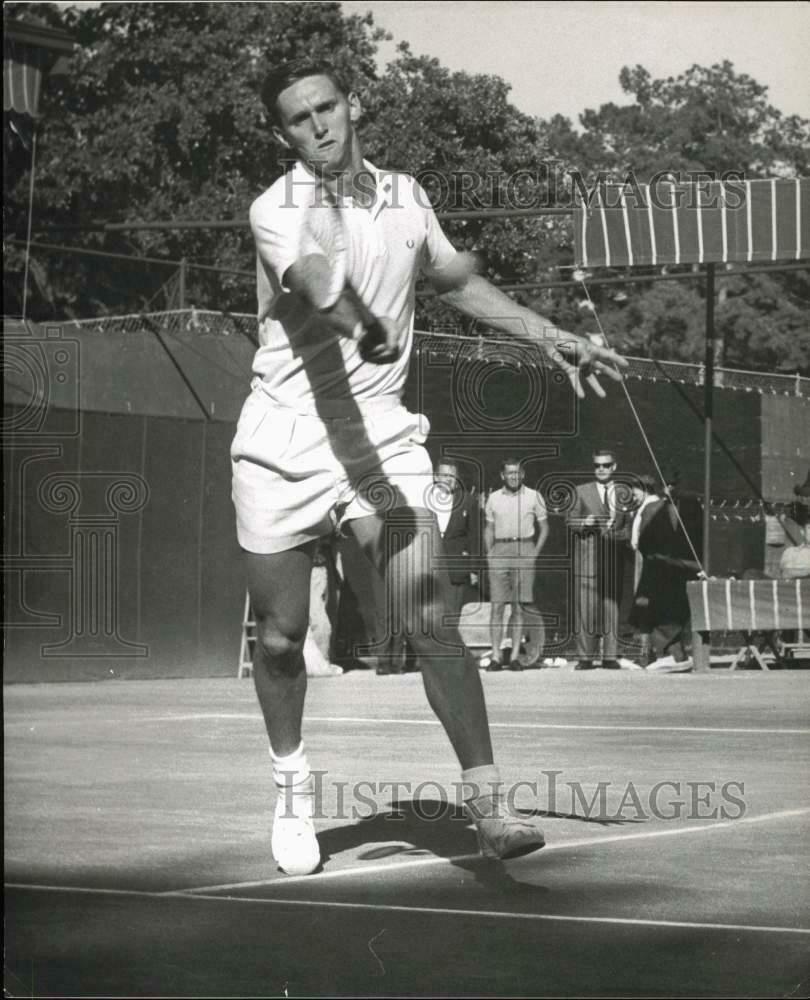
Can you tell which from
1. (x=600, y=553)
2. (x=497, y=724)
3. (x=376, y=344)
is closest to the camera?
(x=376, y=344)

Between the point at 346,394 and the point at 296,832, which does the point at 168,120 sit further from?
the point at 296,832

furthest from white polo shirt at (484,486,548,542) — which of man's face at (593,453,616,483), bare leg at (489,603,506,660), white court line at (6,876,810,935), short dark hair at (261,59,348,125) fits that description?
short dark hair at (261,59,348,125)

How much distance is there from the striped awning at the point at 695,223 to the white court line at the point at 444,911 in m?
1.17

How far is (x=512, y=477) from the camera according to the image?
381 cm

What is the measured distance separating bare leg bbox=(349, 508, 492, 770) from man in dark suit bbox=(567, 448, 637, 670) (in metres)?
0.24

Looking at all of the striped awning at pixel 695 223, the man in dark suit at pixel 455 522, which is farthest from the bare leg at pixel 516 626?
the striped awning at pixel 695 223

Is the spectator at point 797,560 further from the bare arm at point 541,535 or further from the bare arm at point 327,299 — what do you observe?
the bare arm at point 327,299

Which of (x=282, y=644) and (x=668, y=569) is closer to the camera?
(x=668, y=569)

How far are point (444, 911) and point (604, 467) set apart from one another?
2.96ft

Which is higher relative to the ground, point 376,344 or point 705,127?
point 705,127

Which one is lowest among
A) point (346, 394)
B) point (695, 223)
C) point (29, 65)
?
point (346, 394)

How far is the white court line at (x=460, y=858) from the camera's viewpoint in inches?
148

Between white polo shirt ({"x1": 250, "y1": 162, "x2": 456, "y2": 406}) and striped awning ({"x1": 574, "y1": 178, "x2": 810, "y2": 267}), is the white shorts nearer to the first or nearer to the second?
white polo shirt ({"x1": 250, "y1": 162, "x2": 456, "y2": 406})

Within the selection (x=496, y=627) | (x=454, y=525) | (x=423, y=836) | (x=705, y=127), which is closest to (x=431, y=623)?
(x=454, y=525)
